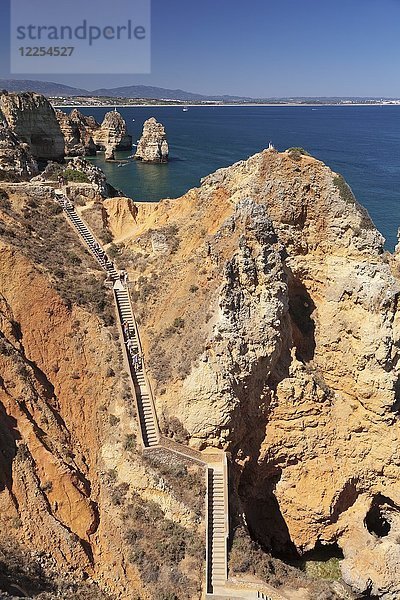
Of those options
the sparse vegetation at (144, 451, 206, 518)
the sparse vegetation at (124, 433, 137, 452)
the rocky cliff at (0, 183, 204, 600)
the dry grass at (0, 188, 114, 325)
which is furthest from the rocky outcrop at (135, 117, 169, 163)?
the sparse vegetation at (144, 451, 206, 518)

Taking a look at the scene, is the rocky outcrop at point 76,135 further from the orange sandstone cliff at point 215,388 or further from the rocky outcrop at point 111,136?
the orange sandstone cliff at point 215,388

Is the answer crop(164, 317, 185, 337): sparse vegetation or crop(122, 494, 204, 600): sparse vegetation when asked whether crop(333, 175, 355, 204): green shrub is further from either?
crop(122, 494, 204, 600): sparse vegetation

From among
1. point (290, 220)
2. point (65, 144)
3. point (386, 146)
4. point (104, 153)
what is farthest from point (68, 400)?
point (386, 146)

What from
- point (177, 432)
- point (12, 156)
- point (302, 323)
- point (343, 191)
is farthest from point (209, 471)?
point (12, 156)

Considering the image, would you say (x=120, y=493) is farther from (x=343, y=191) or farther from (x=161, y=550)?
(x=343, y=191)

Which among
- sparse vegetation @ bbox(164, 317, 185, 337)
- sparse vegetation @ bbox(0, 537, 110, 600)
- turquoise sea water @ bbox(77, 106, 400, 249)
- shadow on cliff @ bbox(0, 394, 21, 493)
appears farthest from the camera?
turquoise sea water @ bbox(77, 106, 400, 249)
